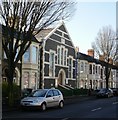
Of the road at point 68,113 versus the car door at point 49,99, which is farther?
→ the car door at point 49,99

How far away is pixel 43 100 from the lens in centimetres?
2305

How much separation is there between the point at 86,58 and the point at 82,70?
364cm

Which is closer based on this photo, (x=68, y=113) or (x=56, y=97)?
(x=68, y=113)

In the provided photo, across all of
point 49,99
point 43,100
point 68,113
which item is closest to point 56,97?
point 49,99

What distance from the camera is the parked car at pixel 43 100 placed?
2277 centimetres

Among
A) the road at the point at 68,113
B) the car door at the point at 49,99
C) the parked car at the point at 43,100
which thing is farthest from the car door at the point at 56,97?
the road at the point at 68,113

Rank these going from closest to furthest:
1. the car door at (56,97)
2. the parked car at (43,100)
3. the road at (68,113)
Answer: the road at (68,113)
the parked car at (43,100)
the car door at (56,97)

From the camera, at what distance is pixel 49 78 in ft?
152

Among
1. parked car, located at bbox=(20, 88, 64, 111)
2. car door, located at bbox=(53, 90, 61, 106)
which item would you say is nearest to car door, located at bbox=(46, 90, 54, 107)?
parked car, located at bbox=(20, 88, 64, 111)

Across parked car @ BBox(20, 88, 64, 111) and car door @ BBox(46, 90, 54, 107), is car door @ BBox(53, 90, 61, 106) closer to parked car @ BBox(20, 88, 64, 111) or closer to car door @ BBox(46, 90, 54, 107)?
parked car @ BBox(20, 88, 64, 111)

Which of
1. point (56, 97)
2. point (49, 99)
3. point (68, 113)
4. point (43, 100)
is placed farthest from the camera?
point (56, 97)

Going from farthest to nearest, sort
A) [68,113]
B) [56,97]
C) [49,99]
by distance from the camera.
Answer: [56,97] < [49,99] < [68,113]

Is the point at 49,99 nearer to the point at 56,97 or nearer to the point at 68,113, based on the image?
the point at 56,97

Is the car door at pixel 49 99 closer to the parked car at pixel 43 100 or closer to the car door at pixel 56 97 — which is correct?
the parked car at pixel 43 100
